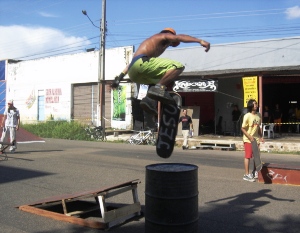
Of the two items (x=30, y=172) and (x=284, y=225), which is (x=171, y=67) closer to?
(x=284, y=225)

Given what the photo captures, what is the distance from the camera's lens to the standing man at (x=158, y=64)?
4.31 meters

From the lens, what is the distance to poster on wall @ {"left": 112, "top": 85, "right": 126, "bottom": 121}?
2878 cm

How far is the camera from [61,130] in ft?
90.7

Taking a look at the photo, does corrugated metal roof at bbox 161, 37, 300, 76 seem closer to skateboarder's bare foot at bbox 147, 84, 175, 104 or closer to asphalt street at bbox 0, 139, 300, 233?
asphalt street at bbox 0, 139, 300, 233

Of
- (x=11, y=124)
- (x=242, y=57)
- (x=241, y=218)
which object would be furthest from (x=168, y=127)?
(x=242, y=57)

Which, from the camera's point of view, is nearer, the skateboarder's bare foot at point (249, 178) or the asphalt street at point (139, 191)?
the asphalt street at point (139, 191)

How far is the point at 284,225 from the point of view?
19.4ft

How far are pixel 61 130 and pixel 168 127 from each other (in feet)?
78.4

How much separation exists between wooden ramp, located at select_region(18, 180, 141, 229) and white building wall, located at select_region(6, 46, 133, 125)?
22.3m

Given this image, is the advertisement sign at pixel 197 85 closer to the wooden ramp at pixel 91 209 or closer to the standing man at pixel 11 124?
the standing man at pixel 11 124

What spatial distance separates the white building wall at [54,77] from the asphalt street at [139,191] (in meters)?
16.0

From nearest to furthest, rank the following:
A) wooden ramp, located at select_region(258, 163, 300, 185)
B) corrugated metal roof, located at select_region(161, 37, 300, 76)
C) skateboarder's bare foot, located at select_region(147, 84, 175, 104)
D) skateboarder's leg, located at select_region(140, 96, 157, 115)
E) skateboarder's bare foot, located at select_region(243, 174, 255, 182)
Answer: skateboarder's bare foot, located at select_region(147, 84, 175, 104) < skateboarder's leg, located at select_region(140, 96, 157, 115) < wooden ramp, located at select_region(258, 163, 300, 185) < skateboarder's bare foot, located at select_region(243, 174, 255, 182) < corrugated metal roof, located at select_region(161, 37, 300, 76)

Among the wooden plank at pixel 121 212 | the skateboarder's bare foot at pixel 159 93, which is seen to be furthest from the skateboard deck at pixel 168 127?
the wooden plank at pixel 121 212

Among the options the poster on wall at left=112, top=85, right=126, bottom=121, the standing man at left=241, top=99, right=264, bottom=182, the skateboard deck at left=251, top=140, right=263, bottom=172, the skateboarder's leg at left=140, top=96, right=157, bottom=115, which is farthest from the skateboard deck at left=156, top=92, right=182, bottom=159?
the poster on wall at left=112, top=85, right=126, bottom=121
